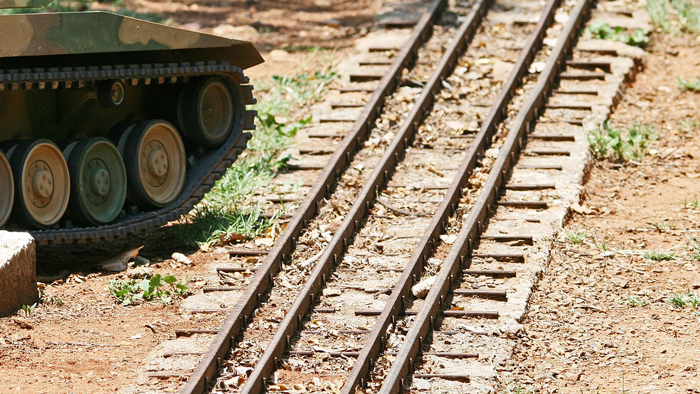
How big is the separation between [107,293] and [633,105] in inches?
248

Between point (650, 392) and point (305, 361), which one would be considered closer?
point (650, 392)

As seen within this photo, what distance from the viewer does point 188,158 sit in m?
9.75

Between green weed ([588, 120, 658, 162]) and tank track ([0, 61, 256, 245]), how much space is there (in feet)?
10.6

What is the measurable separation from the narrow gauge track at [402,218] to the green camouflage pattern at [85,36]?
5.49ft

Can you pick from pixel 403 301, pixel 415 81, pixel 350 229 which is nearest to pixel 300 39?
pixel 415 81

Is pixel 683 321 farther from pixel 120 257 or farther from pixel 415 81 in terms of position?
pixel 415 81

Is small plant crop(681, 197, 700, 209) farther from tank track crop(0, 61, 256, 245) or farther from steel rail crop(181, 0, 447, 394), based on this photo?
tank track crop(0, 61, 256, 245)

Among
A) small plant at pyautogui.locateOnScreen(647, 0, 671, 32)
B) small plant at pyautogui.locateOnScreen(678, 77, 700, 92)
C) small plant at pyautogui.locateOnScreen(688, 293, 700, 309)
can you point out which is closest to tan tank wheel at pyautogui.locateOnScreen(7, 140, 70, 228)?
small plant at pyautogui.locateOnScreen(688, 293, 700, 309)

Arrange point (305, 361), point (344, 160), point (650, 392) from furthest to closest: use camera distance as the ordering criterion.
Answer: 1. point (344, 160)
2. point (305, 361)
3. point (650, 392)

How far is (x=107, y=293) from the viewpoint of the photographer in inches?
317

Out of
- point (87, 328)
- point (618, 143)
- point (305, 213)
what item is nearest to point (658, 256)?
point (618, 143)

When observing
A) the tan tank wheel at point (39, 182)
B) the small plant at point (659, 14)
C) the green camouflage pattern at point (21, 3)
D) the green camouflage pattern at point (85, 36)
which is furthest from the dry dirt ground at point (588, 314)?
the small plant at point (659, 14)

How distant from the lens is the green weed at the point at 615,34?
1322 cm

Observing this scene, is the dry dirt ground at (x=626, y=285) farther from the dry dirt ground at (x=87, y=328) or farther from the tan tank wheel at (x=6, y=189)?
the tan tank wheel at (x=6, y=189)
